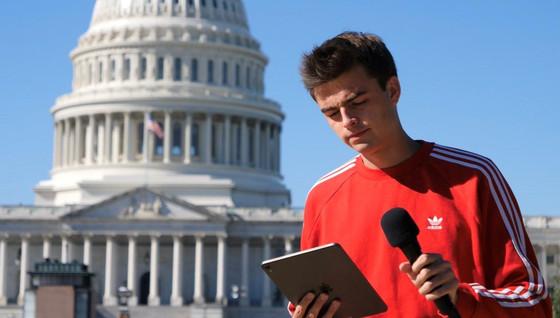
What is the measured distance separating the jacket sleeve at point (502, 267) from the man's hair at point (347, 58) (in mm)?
1030

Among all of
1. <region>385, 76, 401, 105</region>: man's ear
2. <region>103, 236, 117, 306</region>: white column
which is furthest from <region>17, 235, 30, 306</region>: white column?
<region>385, 76, 401, 105</region>: man's ear

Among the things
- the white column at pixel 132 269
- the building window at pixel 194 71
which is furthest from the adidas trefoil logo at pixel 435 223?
the building window at pixel 194 71

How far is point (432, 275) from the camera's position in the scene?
27.9 feet

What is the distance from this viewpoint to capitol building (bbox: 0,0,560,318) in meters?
135

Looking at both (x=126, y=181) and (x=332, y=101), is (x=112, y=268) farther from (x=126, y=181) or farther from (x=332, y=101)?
(x=332, y=101)

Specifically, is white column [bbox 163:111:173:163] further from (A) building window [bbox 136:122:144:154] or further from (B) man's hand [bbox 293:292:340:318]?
(B) man's hand [bbox 293:292:340:318]

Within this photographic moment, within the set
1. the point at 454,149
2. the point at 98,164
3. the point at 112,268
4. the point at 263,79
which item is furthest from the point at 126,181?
the point at 454,149

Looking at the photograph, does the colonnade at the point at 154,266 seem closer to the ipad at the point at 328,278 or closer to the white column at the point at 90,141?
the white column at the point at 90,141

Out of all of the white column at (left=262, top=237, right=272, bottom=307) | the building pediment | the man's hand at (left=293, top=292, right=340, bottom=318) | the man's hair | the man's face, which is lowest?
the man's hand at (left=293, top=292, right=340, bottom=318)

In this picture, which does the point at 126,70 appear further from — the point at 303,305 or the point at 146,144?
the point at 303,305

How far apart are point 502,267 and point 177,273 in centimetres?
12551

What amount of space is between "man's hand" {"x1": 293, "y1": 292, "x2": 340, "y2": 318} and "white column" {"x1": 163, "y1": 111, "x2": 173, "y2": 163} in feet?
461

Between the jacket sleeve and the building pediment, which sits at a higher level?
the building pediment

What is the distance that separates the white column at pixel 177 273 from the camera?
437 ft
